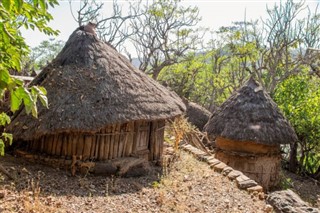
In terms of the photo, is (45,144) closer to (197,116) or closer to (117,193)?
(117,193)

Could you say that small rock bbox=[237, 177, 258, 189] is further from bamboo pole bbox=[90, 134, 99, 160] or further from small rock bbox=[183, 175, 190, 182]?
bamboo pole bbox=[90, 134, 99, 160]

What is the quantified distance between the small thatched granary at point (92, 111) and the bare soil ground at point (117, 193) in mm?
589

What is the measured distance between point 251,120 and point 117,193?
6.51m

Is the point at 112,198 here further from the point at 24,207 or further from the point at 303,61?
Result: the point at 303,61

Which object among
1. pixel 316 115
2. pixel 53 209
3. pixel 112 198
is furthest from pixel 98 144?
pixel 316 115

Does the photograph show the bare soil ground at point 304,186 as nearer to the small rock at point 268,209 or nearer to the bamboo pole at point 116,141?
the small rock at point 268,209

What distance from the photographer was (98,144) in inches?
289

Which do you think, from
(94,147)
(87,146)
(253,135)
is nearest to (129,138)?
(94,147)

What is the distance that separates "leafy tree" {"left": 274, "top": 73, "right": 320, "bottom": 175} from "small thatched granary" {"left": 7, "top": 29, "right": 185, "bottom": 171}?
7.04 m

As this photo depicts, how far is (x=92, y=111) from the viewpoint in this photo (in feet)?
22.8

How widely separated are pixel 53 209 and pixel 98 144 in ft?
8.27

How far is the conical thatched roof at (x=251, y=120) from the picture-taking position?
10914 millimetres

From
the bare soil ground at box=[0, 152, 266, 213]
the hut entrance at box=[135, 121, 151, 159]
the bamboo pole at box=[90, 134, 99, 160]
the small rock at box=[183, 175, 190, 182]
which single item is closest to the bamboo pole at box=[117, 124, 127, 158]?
the hut entrance at box=[135, 121, 151, 159]

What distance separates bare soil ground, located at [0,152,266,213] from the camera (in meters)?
5.21
